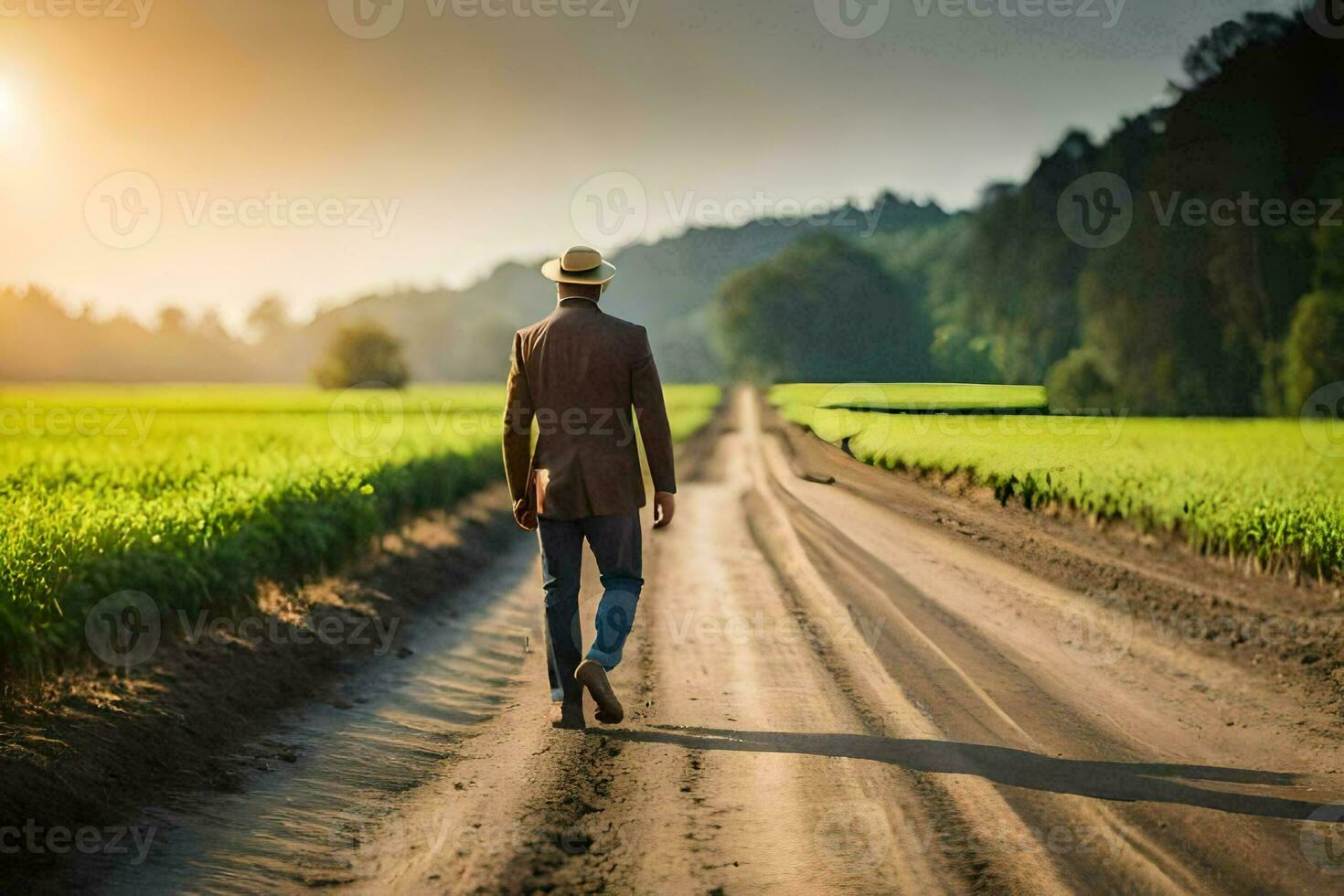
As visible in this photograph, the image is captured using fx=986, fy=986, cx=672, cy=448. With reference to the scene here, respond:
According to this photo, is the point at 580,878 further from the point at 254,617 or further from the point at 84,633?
the point at 254,617

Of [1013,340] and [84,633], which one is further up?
[1013,340]

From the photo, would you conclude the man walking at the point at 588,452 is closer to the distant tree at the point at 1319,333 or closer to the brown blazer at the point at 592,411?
the brown blazer at the point at 592,411

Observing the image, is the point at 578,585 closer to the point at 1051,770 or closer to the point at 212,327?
the point at 1051,770

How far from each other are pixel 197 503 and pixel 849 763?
588 cm

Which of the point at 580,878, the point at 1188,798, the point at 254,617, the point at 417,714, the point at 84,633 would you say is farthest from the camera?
the point at 254,617

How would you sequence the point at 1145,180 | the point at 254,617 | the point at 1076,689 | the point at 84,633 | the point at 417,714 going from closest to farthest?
the point at 1076,689
the point at 84,633
the point at 417,714
the point at 254,617
the point at 1145,180

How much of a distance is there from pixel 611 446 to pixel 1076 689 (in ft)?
8.37

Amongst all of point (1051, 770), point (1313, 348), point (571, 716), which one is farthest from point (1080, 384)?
point (1313, 348)

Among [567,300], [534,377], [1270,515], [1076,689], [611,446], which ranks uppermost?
[567,300]

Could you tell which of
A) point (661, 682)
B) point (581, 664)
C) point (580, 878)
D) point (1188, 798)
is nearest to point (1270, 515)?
point (1188, 798)

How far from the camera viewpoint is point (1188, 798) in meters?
4.01

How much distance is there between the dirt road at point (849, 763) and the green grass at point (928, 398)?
1.11 feet

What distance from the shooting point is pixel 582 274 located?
5.07 metres

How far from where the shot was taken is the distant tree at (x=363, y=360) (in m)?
53.4
